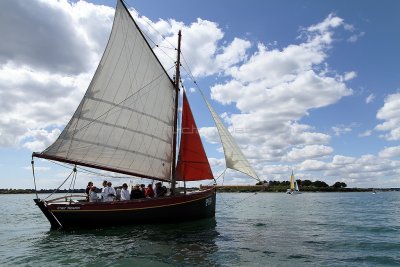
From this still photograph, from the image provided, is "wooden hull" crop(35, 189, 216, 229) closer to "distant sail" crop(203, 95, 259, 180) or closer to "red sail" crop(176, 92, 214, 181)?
"red sail" crop(176, 92, 214, 181)

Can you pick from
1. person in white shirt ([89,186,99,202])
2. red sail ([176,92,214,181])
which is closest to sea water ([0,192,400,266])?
person in white shirt ([89,186,99,202])

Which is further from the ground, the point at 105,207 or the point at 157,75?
the point at 157,75

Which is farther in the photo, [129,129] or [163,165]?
[163,165]

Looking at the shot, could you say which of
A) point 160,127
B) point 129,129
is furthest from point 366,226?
point 129,129

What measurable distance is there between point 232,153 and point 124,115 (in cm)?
887

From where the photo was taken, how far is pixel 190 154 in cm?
2967

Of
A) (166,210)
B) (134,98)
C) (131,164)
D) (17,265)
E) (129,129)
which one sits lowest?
(17,265)

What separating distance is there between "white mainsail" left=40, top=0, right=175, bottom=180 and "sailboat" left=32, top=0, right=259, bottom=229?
0.06m

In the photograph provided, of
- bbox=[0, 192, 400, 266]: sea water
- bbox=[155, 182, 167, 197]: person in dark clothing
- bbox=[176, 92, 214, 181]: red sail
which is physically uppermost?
bbox=[176, 92, 214, 181]: red sail

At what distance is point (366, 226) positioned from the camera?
96.7 ft

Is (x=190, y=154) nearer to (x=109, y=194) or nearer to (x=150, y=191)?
(x=150, y=191)

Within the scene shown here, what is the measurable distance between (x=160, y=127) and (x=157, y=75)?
12.7ft

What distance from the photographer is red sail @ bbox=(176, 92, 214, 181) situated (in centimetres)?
2945

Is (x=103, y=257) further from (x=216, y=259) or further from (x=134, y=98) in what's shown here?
(x=134, y=98)
